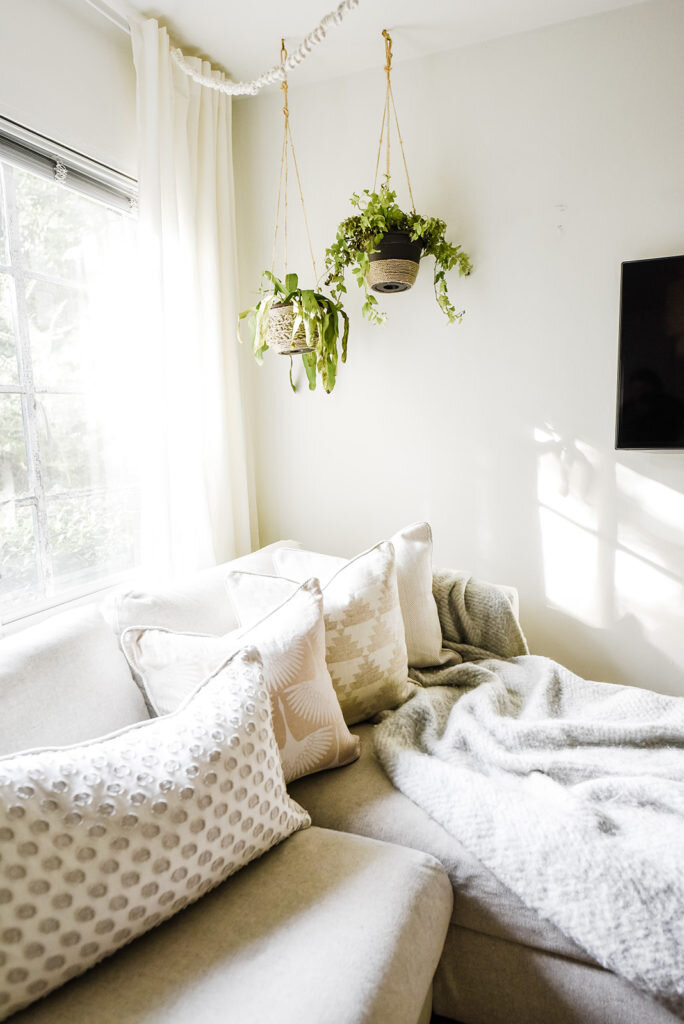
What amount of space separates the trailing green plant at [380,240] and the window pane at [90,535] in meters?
1.08

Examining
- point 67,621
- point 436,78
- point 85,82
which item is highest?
point 436,78

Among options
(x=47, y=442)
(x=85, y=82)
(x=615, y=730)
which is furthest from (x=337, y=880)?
(x=85, y=82)

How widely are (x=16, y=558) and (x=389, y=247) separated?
1516mm

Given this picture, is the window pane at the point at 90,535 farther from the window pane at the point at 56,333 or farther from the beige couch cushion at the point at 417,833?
the beige couch cushion at the point at 417,833

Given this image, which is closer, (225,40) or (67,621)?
(67,621)

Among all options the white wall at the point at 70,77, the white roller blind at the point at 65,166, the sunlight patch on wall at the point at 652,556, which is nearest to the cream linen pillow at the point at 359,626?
the sunlight patch on wall at the point at 652,556

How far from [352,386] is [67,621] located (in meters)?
1.50

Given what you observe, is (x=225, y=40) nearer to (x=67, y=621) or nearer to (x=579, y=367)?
(x=579, y=367)

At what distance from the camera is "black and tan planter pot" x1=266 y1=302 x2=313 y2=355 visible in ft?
6.89

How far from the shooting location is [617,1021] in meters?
1.02

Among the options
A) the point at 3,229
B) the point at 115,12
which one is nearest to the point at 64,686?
the point at 3,229

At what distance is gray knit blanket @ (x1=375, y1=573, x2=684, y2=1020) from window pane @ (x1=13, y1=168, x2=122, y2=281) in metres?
A: 1.67

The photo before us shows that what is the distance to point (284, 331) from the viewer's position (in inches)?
83.5

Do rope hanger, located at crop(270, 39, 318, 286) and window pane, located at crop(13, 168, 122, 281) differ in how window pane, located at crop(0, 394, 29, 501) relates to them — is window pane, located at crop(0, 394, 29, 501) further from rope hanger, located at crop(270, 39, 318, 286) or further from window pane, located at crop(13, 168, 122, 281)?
rope hanger, located at crop(270, 39, 318, 286)
